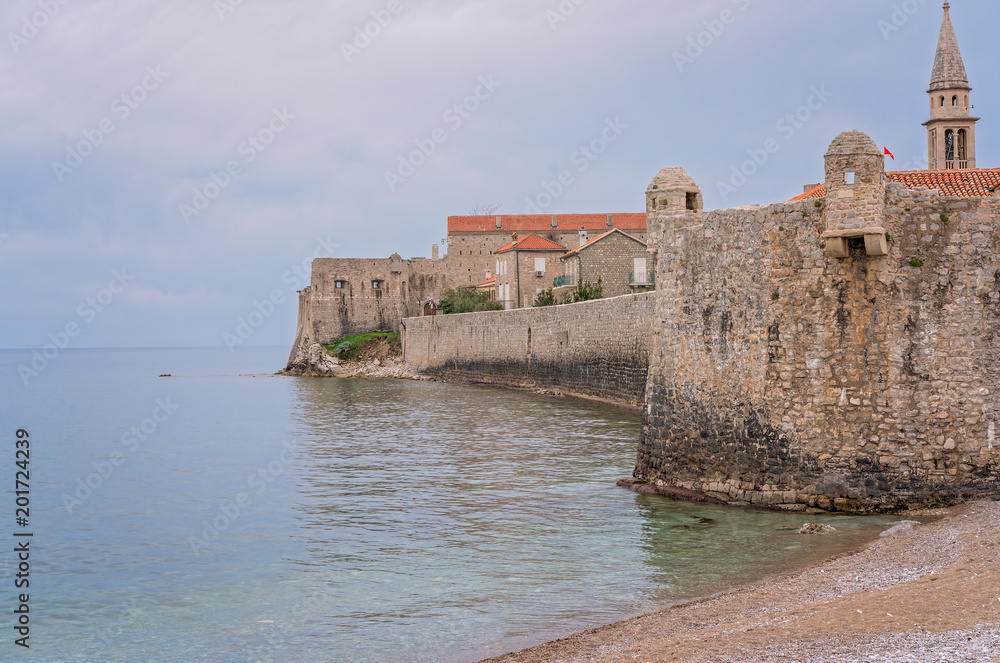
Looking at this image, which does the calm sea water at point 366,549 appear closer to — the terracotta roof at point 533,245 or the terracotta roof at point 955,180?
the terracotta roof at point 955,180

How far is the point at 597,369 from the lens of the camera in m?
31.9

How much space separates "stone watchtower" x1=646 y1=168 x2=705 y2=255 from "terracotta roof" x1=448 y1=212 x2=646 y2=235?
71718mm

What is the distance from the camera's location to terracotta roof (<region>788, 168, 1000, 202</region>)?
17.1m

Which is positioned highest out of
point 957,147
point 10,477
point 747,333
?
point 957,147

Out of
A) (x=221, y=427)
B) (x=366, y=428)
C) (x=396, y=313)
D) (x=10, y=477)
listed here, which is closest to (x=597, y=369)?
(x=366, y=428)

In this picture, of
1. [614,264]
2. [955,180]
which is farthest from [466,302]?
[955,180]

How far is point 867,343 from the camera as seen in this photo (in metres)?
10.4

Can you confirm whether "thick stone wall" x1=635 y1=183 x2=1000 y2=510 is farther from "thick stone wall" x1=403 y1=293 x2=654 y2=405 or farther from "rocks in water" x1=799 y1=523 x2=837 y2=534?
"thick stone wall" x1=403 y1=293 x2=654 y2=405

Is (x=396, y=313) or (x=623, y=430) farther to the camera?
(x=396, y=313)

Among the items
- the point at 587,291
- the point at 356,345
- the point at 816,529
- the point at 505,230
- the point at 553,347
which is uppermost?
the point at 505,230

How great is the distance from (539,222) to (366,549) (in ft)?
252

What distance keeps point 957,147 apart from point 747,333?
41.0 metres

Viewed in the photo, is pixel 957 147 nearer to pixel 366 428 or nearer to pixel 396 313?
pixel 366 428

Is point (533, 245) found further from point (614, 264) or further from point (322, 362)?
point (322, 362)
